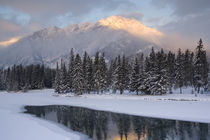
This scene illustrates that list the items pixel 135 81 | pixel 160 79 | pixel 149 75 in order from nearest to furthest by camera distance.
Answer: pixel 160 79 → pixel 149 75 → pixel 135 81

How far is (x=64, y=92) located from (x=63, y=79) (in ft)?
17.9

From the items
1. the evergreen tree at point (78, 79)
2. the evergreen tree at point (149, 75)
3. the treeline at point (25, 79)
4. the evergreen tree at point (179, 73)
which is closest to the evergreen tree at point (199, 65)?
the evergreen tree at point (179, 73)

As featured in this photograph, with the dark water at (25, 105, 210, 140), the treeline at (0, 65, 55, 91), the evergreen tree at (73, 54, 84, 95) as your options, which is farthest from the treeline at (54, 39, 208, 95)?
the treeline at (0, 65, 55, 91)

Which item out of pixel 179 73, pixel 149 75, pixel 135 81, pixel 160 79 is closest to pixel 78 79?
pixel 135 81

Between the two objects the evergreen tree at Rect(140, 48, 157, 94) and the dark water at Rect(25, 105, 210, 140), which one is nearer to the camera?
the dark water at Rect(25, 105, 210, 140)

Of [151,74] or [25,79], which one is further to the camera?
[25,79]

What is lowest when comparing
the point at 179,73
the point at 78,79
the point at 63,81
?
the point at 63,81

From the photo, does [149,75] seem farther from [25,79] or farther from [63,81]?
[25,79]

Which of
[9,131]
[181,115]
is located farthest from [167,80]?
[9,131]

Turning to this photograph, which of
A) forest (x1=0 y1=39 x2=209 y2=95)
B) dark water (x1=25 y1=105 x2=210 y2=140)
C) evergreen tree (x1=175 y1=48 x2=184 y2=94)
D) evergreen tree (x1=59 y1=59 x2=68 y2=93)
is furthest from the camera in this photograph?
evergreen tree (x1=59 y1=59 x2=68 y2=93)

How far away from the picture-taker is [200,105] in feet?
122

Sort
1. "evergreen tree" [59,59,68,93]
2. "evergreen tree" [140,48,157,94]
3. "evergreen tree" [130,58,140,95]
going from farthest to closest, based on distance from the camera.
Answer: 1. "evergreen tree" [59,59,68,93]
2. "evergreen tree" [130,58,140,95]
3. "evergreen tree" [140,48,157,94]

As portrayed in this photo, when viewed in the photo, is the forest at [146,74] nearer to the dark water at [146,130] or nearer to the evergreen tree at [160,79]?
the evergreen tree at [160,79]

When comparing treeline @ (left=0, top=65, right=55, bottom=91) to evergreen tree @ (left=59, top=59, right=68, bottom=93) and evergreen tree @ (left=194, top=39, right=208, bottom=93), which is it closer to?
evergreen tree @ (left=59, top=59, right=68, bottom=93)
